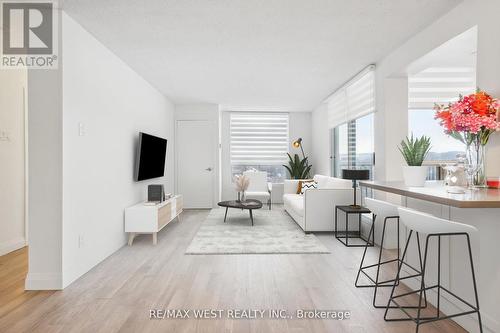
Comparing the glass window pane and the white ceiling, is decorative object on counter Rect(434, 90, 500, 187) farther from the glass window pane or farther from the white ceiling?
the glass window pane

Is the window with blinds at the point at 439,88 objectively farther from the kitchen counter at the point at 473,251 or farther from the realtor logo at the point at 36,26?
the realtor logo at the point at 36,26

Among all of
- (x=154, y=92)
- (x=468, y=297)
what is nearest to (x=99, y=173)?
(x=154, y=92)

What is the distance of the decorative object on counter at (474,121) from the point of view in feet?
6.50

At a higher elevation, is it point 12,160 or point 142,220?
point 12,160

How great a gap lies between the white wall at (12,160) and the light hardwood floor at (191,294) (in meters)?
0.29

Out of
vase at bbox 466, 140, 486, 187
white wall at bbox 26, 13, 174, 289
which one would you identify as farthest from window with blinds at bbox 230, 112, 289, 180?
vase at bbox 466, 140, 486, 187

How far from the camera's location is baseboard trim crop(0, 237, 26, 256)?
3535 millimetres

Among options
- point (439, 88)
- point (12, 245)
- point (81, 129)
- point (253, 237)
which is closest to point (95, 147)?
point (81, 129)

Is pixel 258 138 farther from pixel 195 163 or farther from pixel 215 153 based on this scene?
pixel 195 163

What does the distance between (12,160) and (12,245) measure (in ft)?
3.40

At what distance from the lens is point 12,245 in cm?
367

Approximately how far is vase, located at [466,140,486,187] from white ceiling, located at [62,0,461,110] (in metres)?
1.28

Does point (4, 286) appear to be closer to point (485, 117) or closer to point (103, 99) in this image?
point (103, 99)

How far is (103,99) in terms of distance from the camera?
338 cm
